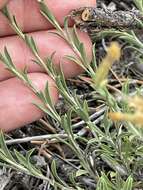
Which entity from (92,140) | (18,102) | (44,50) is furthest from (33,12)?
(92,140)

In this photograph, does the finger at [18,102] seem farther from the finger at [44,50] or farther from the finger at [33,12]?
the finger at [33,12]

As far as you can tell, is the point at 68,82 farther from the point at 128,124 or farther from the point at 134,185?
the point at 128,124

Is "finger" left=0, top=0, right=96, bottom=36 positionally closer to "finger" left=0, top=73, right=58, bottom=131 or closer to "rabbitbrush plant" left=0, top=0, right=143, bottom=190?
"rabbitbrush plant" left=0, top=0, right=143, bottom=190

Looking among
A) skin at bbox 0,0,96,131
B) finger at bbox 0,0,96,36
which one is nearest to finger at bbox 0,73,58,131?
skin at bbox 0,0,96,131

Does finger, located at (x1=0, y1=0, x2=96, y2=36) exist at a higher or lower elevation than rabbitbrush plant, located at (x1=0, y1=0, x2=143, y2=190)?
higher

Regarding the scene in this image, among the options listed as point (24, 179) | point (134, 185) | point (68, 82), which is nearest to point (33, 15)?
point (68, 82)

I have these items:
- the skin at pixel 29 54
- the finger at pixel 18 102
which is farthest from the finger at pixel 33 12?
the finger at pixel 18 102

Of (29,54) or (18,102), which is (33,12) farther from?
(18,102)
